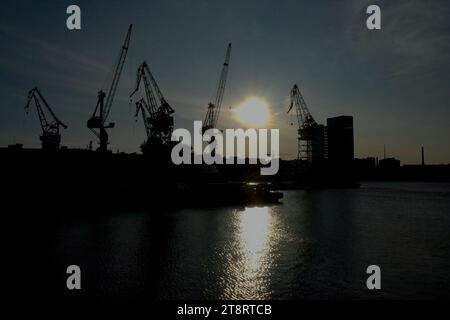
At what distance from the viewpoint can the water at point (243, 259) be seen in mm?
19953

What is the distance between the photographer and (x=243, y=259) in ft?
91.8

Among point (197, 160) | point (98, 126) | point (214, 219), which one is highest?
point (98, 126)

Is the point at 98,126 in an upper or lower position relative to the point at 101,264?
upper

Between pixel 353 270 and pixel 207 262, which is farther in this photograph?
pixel 207 262

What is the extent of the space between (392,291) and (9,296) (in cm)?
2196

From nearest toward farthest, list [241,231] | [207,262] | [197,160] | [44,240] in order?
[207,262], [44,240], [241,231], [197,160]

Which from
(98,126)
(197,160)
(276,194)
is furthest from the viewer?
(197,160)

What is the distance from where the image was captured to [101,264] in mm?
25547

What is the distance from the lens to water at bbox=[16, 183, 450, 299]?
19953mm

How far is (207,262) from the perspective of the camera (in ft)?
87.1

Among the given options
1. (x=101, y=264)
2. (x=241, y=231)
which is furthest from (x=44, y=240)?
(x=241, y=231)

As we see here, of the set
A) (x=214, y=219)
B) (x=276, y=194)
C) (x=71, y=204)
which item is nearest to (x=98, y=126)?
(x=71, y=204)
